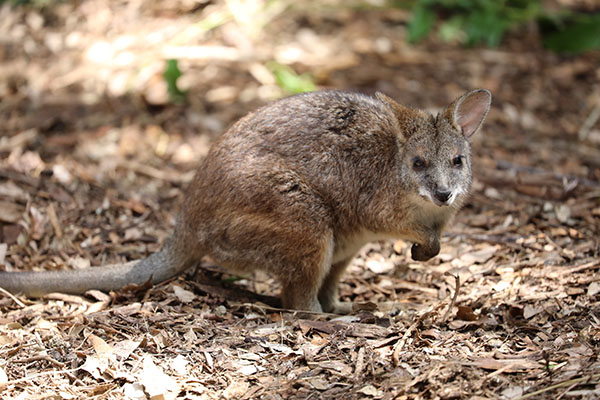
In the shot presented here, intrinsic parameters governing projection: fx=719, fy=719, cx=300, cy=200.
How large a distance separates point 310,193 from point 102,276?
174 cm

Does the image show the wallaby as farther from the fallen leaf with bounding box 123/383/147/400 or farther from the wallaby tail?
the fallen leaf with bounding box 123/383/147/400

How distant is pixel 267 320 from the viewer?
220 inches

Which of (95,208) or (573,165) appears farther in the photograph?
(573,165)

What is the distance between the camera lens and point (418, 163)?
5.55 meters

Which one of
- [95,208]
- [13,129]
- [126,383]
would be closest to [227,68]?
[13,129]

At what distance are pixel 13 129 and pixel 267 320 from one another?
14.8ft

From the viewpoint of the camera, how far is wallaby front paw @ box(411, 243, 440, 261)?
5.74m

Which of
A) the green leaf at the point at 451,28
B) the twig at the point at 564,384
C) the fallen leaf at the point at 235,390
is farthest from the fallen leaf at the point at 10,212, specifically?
the green leaf at the point at 451,28

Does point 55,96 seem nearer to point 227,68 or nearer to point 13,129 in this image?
point 13,129

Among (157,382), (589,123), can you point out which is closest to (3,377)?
(157,382)

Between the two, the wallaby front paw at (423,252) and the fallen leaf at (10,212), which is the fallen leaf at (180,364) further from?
the fallen leaf at (10,212)

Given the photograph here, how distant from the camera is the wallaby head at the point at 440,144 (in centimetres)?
544

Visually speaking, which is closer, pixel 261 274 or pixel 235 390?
pixel 235 390

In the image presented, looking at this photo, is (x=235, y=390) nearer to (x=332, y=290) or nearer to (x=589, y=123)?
(x=332, y=290)
